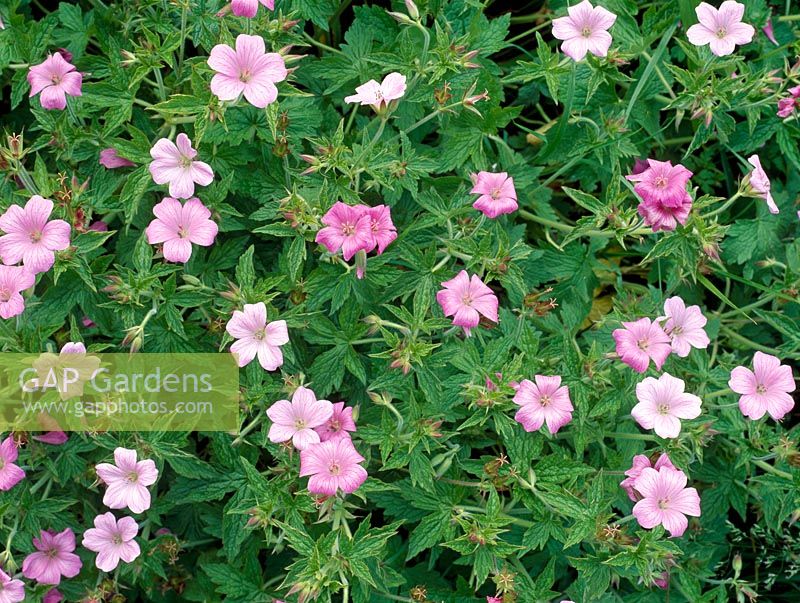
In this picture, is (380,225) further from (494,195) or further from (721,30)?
(721,30)

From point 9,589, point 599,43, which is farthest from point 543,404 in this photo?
point 9,589

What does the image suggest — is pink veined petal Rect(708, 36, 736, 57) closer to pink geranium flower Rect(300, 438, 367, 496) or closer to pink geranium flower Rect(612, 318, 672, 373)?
pink geranium flower Rect(612, 318, 672, 373)

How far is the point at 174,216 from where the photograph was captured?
2430mm

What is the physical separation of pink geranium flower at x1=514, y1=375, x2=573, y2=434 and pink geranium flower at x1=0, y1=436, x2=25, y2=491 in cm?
141

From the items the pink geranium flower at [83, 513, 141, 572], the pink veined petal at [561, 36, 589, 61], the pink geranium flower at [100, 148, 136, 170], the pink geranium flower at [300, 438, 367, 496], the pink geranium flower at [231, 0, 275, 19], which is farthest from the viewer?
the pink geranium flower at [100, 148, 136, 170]

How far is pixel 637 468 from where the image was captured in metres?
2.44

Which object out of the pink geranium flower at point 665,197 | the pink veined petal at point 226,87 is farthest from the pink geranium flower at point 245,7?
the pink geranium flower at point 665,197

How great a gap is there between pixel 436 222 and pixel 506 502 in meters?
1.00

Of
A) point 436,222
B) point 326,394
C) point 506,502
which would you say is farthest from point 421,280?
point 506,502

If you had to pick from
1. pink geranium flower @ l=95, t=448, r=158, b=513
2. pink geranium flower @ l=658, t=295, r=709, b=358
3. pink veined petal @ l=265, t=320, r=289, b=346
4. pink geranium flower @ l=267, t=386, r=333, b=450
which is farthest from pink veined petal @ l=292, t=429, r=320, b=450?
pink geranium flower @ l=658, t=295, r=709, b=358

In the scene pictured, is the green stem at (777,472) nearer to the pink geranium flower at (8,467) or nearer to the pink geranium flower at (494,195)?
the pink geranium flower at (494,195)

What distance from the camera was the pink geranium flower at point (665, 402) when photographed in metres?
2.40

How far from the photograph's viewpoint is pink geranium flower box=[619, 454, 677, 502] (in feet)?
7.93

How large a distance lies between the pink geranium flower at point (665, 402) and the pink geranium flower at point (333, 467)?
810 millimetres
